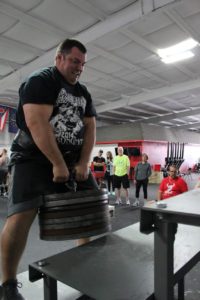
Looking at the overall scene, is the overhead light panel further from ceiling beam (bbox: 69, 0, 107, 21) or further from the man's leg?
the man's leg

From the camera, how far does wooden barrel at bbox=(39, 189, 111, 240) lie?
3.49 ft

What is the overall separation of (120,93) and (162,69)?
2475mm

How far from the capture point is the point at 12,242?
40.0 inches

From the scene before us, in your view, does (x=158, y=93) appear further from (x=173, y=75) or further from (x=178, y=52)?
(x=178, y=52)

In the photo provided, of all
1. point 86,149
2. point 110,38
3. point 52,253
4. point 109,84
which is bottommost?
point 52,253

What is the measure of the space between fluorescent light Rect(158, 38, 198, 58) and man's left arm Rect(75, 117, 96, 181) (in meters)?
4.44

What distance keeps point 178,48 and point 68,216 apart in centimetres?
516

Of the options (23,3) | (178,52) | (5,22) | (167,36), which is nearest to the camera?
(23,3)

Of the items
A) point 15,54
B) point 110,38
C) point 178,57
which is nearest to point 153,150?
point 178,57

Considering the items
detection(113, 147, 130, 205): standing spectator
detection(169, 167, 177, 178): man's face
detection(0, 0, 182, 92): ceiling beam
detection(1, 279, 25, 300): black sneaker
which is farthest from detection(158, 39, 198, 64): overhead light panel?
detection(1, 279, 25, 300): black sneaker

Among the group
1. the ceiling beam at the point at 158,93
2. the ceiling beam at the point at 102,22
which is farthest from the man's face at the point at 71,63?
the ceiling beam at the point at 158,93

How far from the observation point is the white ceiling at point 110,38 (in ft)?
12.7

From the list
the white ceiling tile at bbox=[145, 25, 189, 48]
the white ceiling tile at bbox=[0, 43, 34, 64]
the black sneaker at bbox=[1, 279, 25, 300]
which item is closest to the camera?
the black sneaker at bbox=[1, 279, 25, 300]

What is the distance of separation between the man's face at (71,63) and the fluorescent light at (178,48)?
4469 mm
